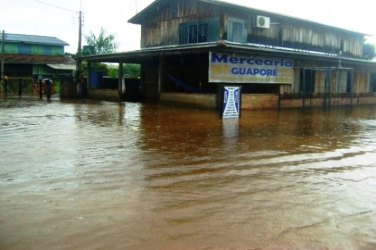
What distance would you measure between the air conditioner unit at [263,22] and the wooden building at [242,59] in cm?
2

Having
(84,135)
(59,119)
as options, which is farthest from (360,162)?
(59,119)

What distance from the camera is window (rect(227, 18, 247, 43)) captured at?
22.0 meters

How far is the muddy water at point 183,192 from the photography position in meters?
3.87

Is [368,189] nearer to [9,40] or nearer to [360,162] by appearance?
[360,162]

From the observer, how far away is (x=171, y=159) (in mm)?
7430

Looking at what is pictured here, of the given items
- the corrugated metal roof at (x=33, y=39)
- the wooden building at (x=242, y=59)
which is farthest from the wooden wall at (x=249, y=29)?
the corrugated metal roof at (x=33, y=39)

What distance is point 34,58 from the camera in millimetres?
43531

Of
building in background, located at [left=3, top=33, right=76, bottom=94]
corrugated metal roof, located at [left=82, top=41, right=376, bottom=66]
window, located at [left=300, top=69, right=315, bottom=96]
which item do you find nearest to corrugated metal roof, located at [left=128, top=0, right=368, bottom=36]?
corrugated metal roof, located at [left=82, top=41, right=376, bottom=66]

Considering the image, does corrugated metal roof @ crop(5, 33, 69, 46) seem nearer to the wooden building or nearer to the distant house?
the distant house

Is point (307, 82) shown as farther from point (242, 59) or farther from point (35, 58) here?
point (35, 58)

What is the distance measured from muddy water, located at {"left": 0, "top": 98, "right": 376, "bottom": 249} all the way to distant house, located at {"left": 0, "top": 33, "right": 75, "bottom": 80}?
3468 cm

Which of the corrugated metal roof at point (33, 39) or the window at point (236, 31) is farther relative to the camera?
the corrugated metal roof at point (33, 39)

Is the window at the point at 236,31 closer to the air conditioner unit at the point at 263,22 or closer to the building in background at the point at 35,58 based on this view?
the air conditioner unit at the point at 263,22

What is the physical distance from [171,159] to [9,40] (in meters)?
41.1
